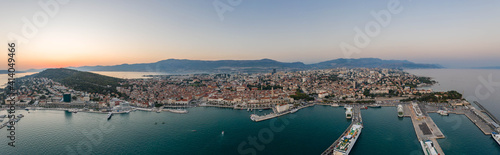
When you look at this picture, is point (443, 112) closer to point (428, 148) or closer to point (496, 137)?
point (496, 137)

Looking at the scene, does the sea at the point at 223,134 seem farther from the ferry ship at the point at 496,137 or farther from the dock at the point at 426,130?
the dock at the point at 426,130

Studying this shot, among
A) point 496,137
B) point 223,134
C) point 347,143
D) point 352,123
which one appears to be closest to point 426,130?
point 496,137

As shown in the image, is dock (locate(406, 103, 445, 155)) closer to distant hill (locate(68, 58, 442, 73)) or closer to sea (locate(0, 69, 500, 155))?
sea (locate(0, 69, 500, 155))

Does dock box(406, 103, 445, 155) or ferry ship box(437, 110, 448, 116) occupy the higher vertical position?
ferry ship box(437, 110, 448, 116)

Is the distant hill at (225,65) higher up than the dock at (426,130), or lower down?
higher up

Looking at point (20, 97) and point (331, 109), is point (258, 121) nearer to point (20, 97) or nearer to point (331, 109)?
point (331, 109)

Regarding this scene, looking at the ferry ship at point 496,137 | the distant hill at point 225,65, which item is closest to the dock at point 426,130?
the ferry ship at point 496,137

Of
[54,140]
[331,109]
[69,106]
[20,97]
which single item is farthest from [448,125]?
[20,97]

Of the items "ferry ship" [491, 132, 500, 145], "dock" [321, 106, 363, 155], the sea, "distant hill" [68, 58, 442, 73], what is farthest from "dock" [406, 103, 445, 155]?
"distant hill" [68, 58, 442, 73]
